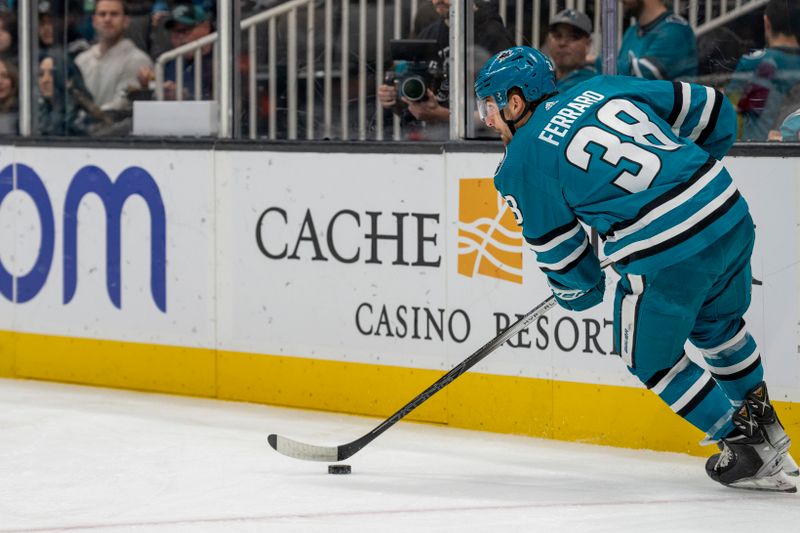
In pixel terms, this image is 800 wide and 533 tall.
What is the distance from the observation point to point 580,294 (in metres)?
3.99

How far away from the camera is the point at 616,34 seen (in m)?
4.78

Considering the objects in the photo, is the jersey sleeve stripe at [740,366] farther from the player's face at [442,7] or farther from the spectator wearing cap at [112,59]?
the spectator wearing cap at [112,59]

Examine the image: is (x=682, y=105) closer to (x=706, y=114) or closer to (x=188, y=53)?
(x=706, y=114)

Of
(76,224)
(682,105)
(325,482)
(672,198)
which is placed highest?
(682,105)

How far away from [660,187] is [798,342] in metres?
0.84

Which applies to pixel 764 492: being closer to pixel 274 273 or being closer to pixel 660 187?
→ pixel 660 187

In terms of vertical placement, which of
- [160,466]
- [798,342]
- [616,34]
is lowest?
[160,466]

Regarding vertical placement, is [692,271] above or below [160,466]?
above

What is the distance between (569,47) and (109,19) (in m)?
1.96

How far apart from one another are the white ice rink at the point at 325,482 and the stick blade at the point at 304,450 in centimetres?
4

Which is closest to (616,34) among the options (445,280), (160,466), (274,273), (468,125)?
(468,125)

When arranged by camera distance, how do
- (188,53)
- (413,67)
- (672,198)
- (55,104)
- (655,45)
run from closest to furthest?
1. (672,198)
2. (655,45)
3. (413,67)
4. (188,53)
5. (55,104)

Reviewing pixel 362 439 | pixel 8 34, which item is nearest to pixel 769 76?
pixel 362 439

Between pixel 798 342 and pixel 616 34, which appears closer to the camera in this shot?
pixel 798 342
